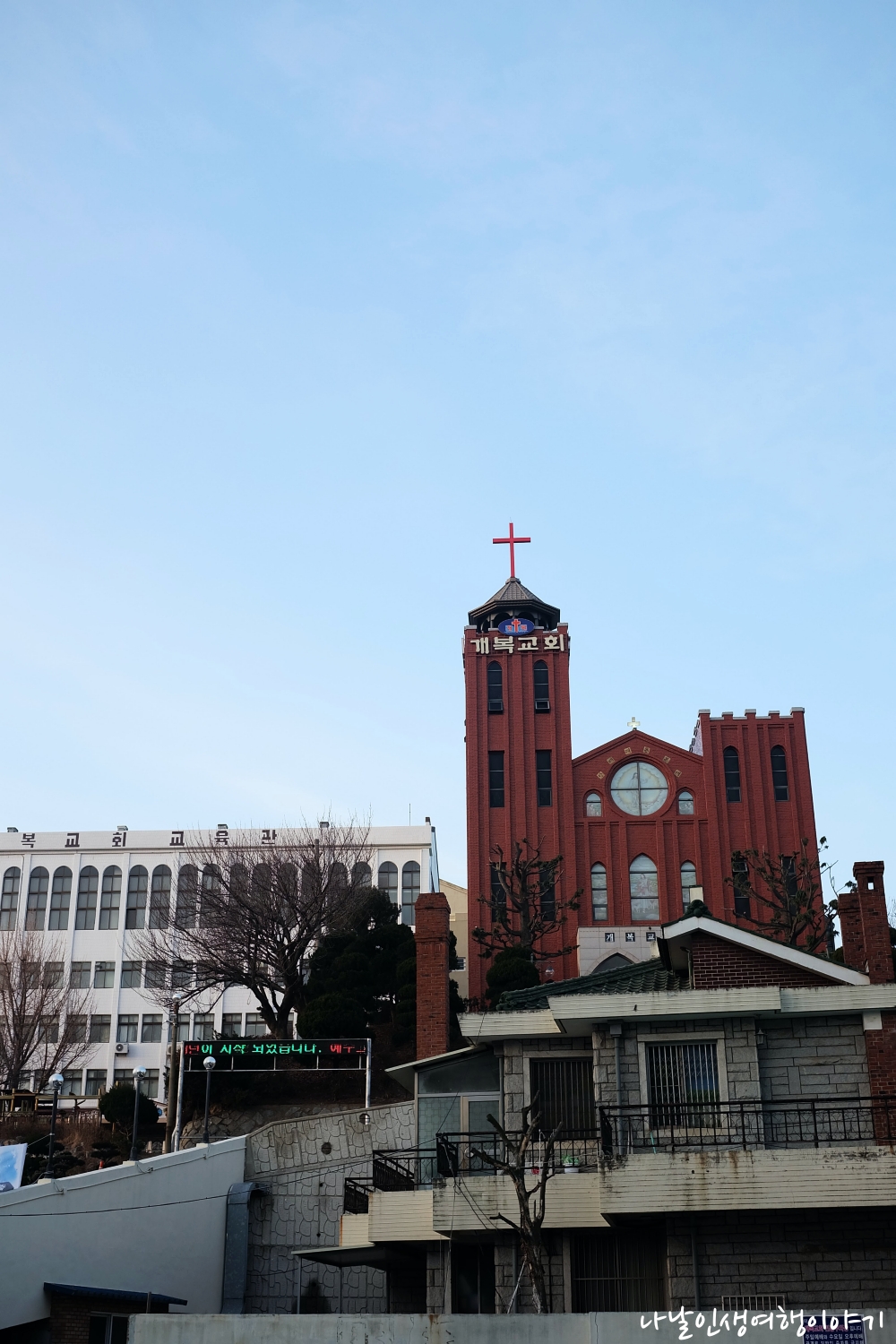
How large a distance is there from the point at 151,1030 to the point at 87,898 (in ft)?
23.7

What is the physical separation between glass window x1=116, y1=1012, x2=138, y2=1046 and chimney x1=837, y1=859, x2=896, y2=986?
41648 millimetres

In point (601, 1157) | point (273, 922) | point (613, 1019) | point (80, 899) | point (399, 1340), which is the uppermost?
point (80, 899)

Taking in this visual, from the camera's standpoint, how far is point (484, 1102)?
24.7 metres

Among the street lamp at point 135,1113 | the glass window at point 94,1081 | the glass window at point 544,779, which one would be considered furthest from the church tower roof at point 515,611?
the street lamp at point 135,1113

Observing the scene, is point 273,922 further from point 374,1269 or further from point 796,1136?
point 796,1136

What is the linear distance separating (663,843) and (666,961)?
112 ft

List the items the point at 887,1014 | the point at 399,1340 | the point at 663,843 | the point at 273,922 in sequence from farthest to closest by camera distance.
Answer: the point at 663,843, the point at 273,922, the point at 887,1014, the point at 399,1340

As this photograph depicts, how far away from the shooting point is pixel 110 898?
6184cm

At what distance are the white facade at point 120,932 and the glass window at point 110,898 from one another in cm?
14

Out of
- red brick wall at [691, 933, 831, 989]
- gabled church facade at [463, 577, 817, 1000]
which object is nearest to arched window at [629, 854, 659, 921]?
gabled church facade at [463, 577, 817, 1000]

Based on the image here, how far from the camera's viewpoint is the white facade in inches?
2282

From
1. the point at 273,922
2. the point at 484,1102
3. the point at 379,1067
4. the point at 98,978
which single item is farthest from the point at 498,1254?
the point at 98,978

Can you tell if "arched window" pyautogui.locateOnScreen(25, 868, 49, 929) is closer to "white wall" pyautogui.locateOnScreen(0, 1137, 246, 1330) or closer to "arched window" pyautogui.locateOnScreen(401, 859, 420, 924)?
"arched window" pyautogui.locateOnScreen(401, 859, 420, 924)

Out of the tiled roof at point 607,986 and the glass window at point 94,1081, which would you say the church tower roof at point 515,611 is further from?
the tiled roof at point 607,986
